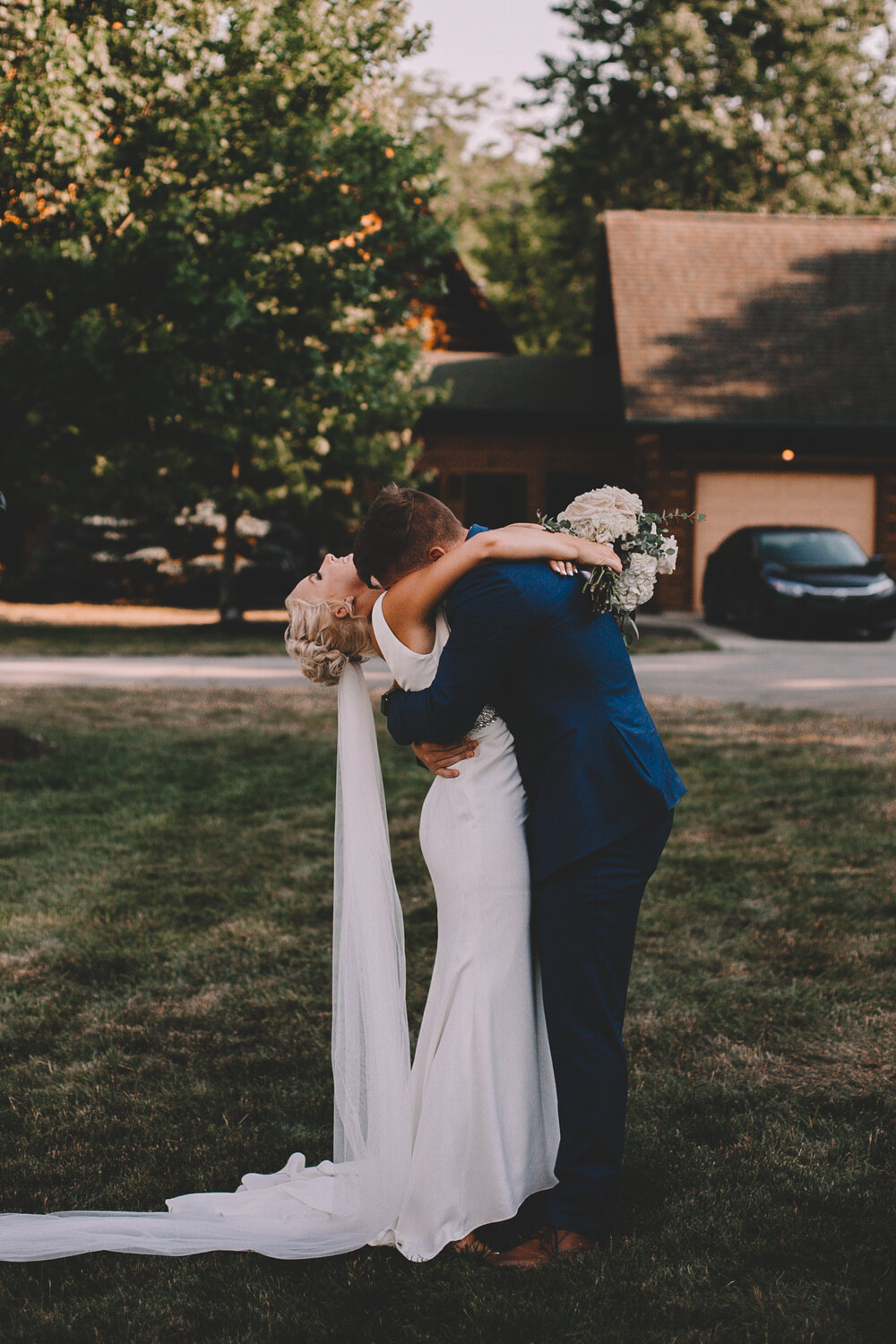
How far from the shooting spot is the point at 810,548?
18219mm

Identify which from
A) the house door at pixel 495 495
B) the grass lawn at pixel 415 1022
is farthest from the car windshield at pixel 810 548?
the grass lawn at pixel 415 1022

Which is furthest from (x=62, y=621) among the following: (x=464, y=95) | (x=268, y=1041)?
(x=464, y=95)

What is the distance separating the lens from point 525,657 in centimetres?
276

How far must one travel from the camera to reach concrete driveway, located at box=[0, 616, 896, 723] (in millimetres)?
11641

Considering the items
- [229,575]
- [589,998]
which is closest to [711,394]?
[229,575]

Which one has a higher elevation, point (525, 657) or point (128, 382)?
point (128, 382)

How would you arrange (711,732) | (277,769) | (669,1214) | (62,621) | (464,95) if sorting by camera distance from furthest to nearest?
(464,95) < (62,621) < (711,732) < (277,769) < (669,1214)

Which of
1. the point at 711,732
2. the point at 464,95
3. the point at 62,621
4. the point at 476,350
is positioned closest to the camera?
the point at 711,732

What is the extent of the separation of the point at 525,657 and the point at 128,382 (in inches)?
257

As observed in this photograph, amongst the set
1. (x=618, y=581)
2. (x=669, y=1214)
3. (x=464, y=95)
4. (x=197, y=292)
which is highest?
(x=464, y=95)

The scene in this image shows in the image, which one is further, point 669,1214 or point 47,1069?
point 47,1069

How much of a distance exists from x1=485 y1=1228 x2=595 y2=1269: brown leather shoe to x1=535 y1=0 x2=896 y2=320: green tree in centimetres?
3296

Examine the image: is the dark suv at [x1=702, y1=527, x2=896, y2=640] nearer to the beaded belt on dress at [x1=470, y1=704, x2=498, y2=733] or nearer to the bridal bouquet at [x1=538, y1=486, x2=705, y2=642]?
the bridal bouquet at [x1=538, y1=486, x2=705, y2=642]

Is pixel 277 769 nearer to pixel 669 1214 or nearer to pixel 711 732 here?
pixel 711 732
